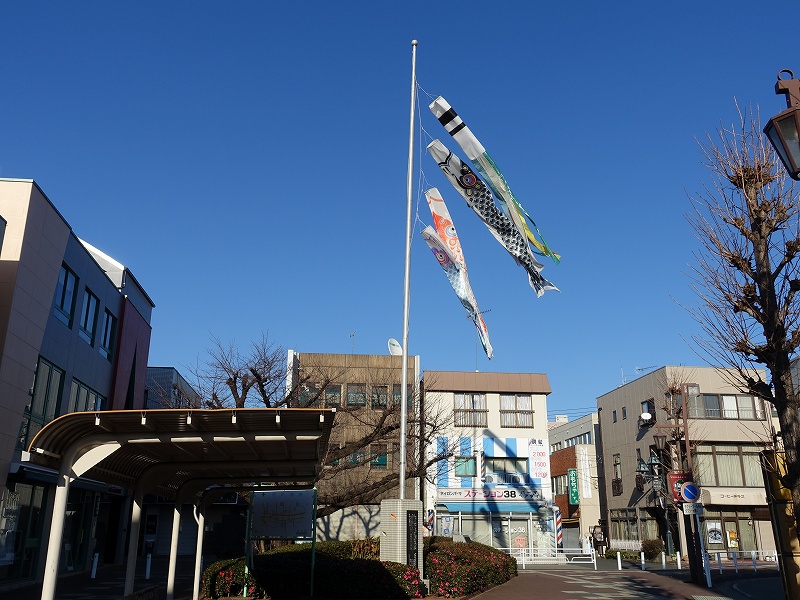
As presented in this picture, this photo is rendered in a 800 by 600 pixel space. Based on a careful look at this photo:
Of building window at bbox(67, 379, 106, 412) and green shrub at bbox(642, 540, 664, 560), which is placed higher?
building window at bbox(67, 379, 106, 412)

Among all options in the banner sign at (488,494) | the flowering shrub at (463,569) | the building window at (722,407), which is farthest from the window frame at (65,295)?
the building window at (722,407)

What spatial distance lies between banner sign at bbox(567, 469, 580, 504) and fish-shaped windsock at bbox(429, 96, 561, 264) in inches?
1210

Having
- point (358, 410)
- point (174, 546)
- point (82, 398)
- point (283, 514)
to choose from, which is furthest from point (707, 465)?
point (174, 546)

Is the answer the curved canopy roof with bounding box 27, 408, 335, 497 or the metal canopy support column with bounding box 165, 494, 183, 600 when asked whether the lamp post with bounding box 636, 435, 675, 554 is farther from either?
the curved canopy roof with bounding box 27, 408, 335, 497

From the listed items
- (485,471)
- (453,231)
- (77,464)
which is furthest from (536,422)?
(77,464)

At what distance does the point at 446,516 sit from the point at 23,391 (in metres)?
25.0

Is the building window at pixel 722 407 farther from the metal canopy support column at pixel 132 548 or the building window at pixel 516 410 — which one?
the metal canopy support column at pixel 132 548

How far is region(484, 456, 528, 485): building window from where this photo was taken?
40500 mm

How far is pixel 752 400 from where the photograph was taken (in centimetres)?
4291

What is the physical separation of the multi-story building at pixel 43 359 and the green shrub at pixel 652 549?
28.4 m

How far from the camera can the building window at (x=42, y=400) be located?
21.5 m

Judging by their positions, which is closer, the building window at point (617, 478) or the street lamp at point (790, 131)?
the street lamp at point (790, 131)

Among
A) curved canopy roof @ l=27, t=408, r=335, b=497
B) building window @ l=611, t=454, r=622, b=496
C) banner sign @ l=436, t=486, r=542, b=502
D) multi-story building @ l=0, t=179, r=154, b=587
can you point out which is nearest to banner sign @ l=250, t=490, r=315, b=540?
curved canopy roof @ l=27, t=408, r=335, b=497

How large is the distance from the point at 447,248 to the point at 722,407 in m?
29.8
